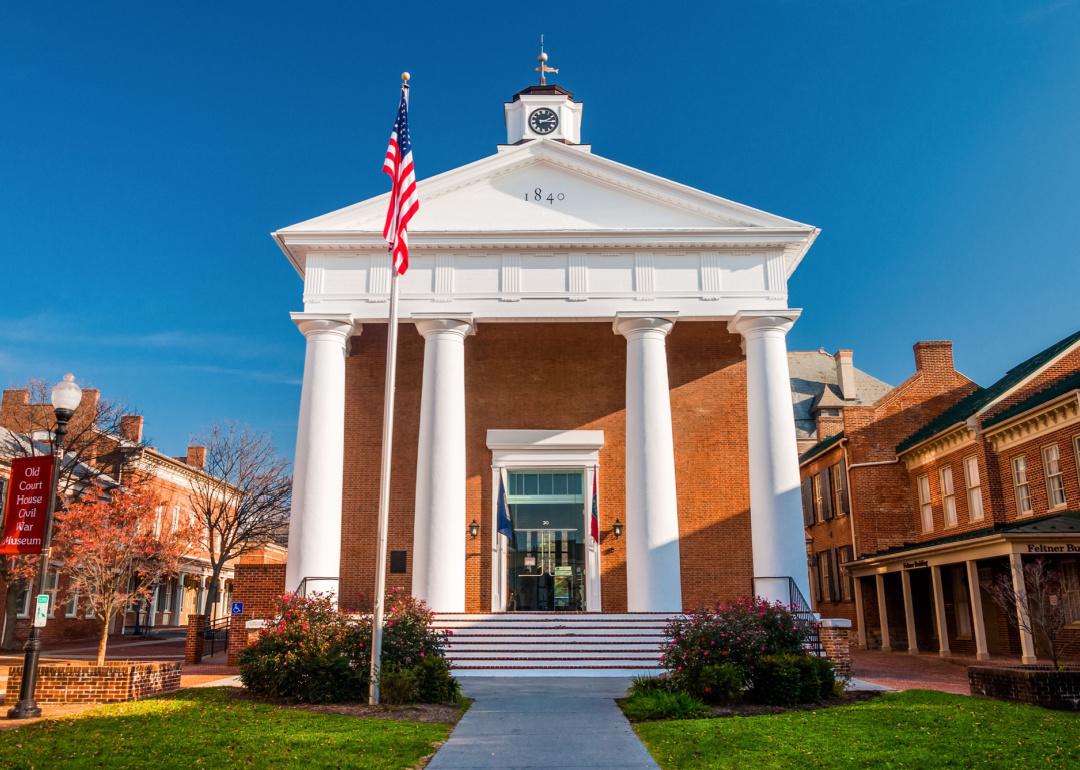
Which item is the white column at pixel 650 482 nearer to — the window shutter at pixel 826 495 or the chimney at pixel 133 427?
the window shutter at pixel 826 495

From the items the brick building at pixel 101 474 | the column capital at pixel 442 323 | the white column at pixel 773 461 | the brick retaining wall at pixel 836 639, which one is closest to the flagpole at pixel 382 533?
the column capital at pixel 442 323

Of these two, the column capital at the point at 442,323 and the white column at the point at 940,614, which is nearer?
the column capital at the point at 442,323

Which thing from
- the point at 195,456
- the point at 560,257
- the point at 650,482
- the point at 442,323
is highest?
the point at 560,257

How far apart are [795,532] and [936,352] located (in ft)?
54.0

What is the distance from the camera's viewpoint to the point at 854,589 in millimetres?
35094

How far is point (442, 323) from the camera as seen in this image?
76.6 feet

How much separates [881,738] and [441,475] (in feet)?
43.7

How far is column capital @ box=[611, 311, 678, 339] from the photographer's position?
2341cm

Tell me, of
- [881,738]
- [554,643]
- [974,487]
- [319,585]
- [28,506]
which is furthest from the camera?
[974,487]

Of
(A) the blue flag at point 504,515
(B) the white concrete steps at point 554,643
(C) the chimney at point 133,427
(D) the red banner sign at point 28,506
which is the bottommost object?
(B) the white concrete steps at point 554,643

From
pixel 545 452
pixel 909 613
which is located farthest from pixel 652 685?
pixel 909 613

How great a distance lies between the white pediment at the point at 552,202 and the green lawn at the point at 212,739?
47.3ft

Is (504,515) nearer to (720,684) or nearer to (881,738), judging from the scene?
(720,684)

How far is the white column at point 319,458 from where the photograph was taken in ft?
71.2
